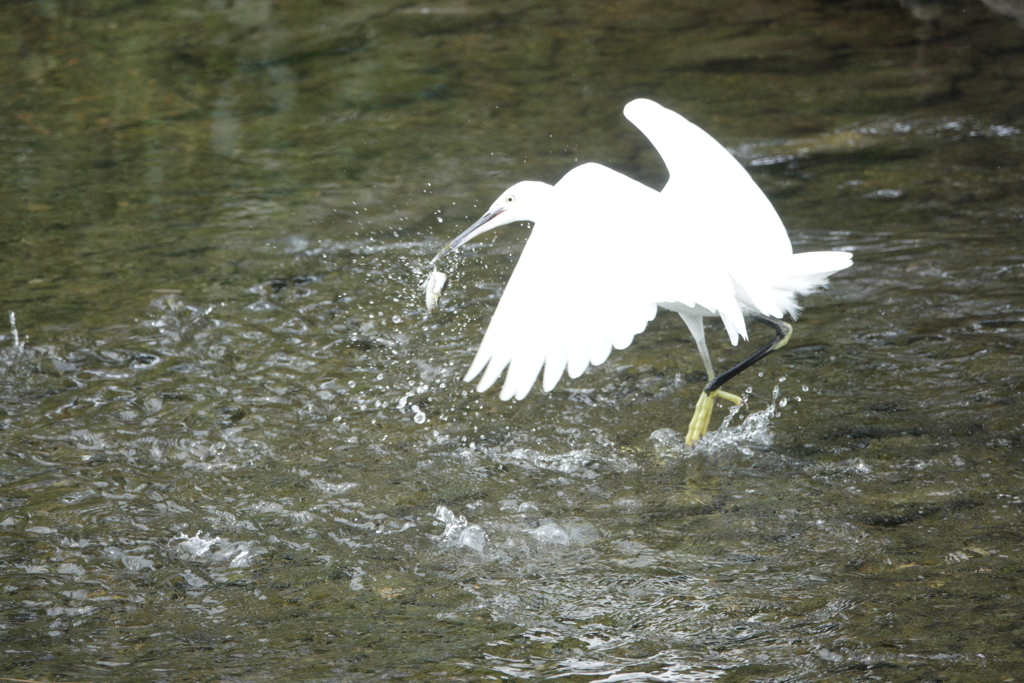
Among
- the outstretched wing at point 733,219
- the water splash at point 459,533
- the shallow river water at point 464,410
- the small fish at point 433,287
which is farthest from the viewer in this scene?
the small fish at point 433,287

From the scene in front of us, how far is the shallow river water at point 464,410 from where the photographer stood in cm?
276

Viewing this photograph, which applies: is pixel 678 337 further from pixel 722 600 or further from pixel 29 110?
pixel 29 110

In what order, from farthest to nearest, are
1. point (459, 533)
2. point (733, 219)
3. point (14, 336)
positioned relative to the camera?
point (14, 336), point (733, 219), point (459, 533)

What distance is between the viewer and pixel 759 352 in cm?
395

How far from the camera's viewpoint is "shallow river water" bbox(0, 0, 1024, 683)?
276 centimetres

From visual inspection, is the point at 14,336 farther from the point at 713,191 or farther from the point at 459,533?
the point at 713,191

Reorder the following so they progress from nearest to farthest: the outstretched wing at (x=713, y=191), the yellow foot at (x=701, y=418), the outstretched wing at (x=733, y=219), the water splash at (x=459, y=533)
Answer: the water splash at (x=459, y=533)
the outstretched wing at (x=733, y=219)
the outstretched wing at (x=713, y=191)
the yellow foot at (x=701, y=418)

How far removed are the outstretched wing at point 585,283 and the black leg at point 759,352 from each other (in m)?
0.76

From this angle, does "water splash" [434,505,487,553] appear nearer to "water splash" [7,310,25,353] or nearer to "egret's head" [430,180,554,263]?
"egret's head" [430,180,554,263]

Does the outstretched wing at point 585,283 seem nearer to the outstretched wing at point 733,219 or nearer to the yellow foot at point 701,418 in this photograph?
the outstretched wing at point 733,219

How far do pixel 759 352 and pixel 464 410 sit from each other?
3.95 ft

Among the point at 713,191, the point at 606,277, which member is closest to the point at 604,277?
the point at 606,277

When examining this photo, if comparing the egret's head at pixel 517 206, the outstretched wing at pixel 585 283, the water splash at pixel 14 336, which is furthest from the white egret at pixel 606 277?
the water splash at pixel 14 336

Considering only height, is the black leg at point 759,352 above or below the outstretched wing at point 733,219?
below
